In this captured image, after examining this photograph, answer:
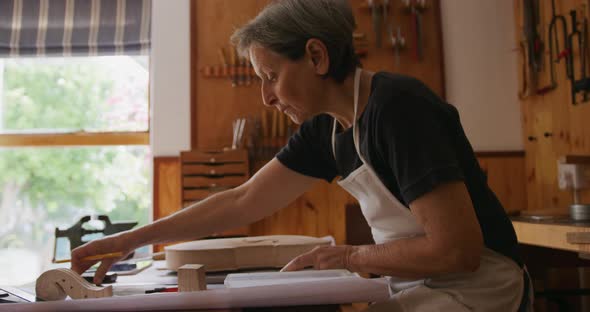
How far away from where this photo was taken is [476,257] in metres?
0.97

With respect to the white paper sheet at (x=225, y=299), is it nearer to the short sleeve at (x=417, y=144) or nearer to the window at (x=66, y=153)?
the short sleeve at (x=417, y=144)

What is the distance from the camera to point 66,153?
4.18m

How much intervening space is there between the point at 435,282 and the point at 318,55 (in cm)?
54

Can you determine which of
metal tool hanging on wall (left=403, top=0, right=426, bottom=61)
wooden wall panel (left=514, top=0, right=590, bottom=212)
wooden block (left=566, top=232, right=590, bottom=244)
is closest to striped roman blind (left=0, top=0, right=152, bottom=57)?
metal tool hanging on wall (left=403, top=0, right=426, bottom=61)

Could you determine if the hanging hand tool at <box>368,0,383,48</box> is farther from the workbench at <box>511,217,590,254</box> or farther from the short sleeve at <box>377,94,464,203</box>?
the short sleeve at <box>377,94,464,203</box>

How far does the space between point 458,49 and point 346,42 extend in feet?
10.0

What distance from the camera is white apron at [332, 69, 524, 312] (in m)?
1.05

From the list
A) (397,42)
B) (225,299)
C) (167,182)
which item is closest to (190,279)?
(225,299)

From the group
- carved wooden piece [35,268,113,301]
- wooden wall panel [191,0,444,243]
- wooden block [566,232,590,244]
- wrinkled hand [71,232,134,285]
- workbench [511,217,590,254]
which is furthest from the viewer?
wooden wall panel [191,0,444,243]

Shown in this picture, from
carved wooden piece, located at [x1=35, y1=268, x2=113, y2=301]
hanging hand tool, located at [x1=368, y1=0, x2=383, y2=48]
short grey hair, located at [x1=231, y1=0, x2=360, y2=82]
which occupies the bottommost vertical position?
carved wooden piece, located at [x1=35, y1=268, x2=113, y2=301]

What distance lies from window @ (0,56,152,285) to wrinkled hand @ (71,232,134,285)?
2781 millimetres

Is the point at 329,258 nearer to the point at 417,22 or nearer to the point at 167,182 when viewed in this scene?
the point at 167,182

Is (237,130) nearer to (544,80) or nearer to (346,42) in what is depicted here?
(544,80)

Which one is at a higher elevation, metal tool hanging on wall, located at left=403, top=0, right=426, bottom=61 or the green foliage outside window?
metal tool hanging on wall, located at left=403, top=0, right=426, bottom=61
